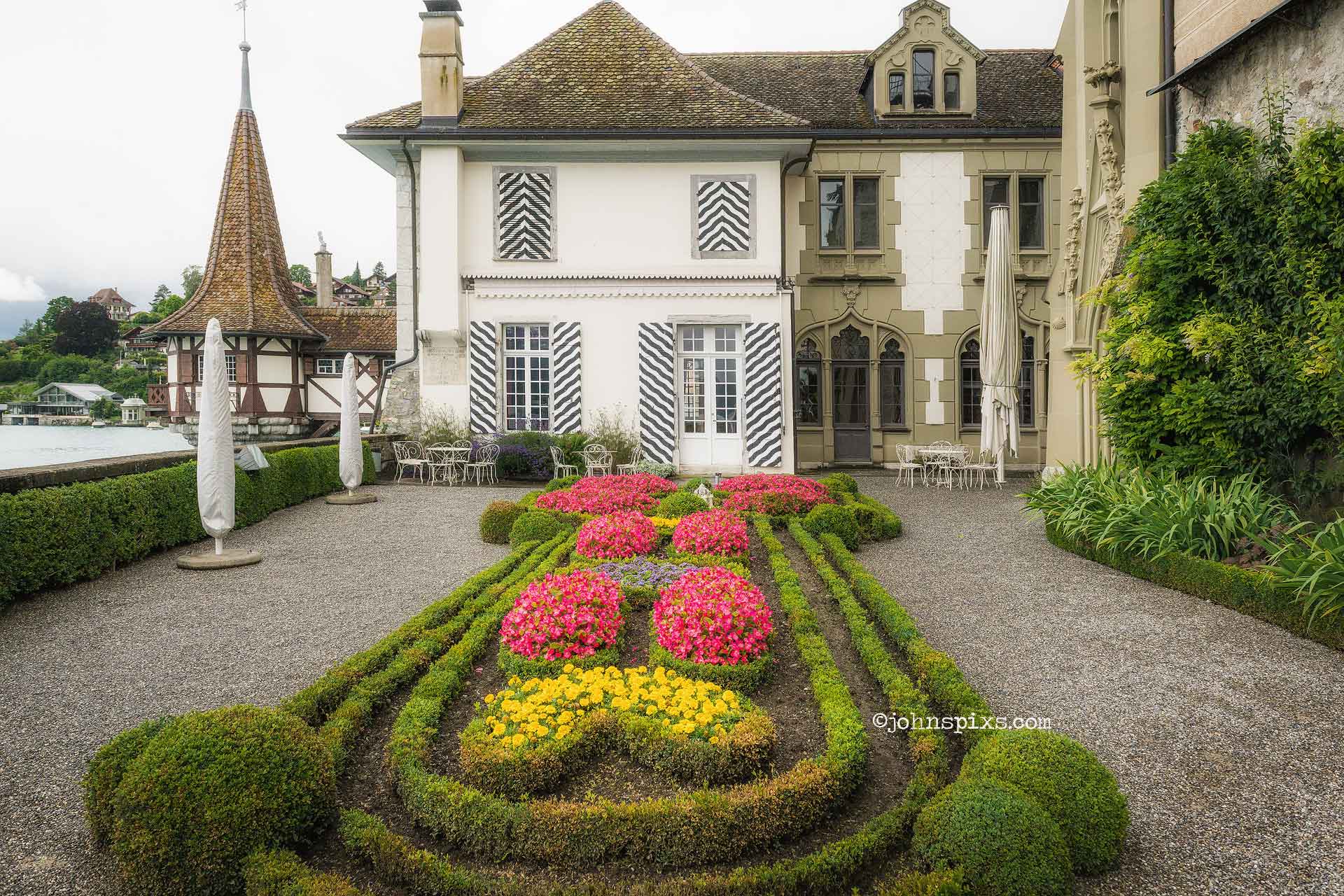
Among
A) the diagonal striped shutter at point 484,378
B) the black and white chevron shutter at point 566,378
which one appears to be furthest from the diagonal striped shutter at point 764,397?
the diagonal striped shutter at point 484,378

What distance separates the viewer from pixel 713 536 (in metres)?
6.98

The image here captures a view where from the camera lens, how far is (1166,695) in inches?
174

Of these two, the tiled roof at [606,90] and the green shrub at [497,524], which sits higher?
the tiled roof at [606,90]

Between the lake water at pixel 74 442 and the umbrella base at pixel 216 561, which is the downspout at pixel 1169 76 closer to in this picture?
the umbrella base at pixel 216 561

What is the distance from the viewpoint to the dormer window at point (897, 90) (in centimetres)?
1712

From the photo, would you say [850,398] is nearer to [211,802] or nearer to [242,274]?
[211,802]

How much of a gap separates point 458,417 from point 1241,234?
11745 mm

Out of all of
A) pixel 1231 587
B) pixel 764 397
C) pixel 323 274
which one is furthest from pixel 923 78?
pixel 323 274

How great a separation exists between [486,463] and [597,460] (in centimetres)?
185

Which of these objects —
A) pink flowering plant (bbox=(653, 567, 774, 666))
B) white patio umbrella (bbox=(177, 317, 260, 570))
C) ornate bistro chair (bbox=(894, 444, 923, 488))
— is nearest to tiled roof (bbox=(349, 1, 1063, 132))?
ornate bistro chair (bbox=(894, 444, 923, 488))

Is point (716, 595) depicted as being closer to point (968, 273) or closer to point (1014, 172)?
point (968, 273)

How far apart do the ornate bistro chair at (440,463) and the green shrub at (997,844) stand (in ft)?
39.4

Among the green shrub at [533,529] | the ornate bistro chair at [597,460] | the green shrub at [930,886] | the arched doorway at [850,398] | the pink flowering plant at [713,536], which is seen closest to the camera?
the green shrub at [930,886]

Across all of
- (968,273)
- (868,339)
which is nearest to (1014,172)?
(968,273)
